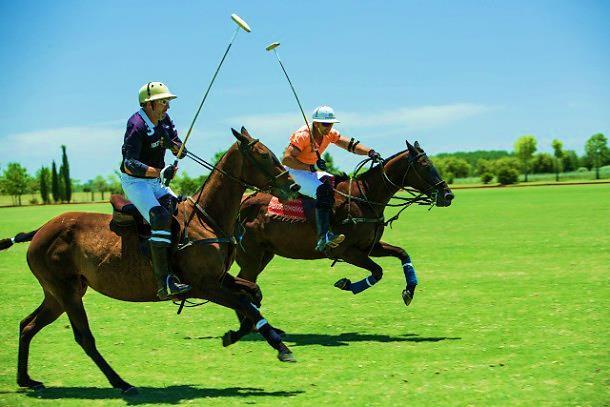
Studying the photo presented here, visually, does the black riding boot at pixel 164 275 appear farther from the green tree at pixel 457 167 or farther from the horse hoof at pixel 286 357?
the green tree at pixel 457 167

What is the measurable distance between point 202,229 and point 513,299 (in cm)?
769

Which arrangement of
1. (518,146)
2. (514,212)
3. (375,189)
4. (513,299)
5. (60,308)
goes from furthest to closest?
(518,146)
(514,212)
(513,299)
(375,189)
(60,308)

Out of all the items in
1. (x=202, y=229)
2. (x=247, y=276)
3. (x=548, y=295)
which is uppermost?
(x=202, y=229)

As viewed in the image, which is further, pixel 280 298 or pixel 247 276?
pixel 280 298

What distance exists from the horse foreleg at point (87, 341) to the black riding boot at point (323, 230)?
14.6 feet

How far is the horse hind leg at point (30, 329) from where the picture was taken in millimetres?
9445

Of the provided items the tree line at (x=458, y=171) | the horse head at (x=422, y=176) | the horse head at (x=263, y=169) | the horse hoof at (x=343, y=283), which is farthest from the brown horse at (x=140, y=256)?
the tree line at (x=458, y=171)

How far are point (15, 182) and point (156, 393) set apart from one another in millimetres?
144502

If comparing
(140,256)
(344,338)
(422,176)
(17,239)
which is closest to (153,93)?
(140,256)

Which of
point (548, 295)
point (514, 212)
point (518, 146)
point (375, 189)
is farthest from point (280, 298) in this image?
point (518, 146)

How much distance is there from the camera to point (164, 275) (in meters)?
9.17

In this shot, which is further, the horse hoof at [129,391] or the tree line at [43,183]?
the tree line at [43,183]

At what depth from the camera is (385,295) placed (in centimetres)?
1634

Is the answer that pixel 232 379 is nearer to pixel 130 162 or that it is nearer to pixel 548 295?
pixel 130 162
